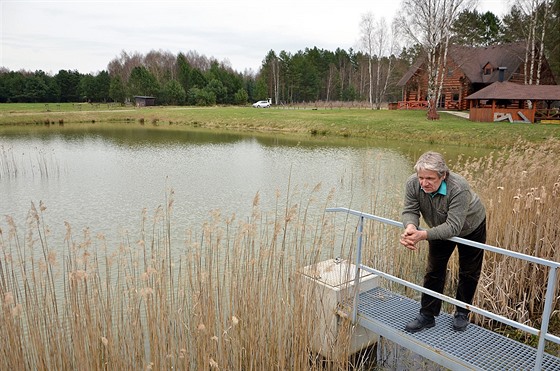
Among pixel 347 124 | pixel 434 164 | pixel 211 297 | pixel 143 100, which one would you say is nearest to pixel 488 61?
pixel 347 124

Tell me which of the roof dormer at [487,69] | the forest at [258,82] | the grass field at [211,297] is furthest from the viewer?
the forest at [258,82]

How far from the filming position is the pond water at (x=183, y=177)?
30.3 feet

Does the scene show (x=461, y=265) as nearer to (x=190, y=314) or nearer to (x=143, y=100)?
(x=190, y=314)

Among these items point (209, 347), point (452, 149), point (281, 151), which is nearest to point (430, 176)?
point (209, 347)

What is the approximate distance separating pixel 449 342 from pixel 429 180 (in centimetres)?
131

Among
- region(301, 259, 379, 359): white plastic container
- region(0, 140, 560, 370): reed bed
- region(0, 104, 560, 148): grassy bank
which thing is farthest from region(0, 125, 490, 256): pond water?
region(0, 104, 560, 148): grassy bank

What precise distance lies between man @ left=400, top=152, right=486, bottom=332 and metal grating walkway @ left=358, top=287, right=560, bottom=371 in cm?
10

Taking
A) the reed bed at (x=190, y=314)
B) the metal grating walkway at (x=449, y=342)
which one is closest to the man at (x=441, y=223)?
the metal grating walkway at (x=449, y=342)

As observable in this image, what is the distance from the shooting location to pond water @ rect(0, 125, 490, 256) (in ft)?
30.3

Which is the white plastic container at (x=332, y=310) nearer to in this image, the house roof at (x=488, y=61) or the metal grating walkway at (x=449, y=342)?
the metal grating walkway at (x=449, y=342)

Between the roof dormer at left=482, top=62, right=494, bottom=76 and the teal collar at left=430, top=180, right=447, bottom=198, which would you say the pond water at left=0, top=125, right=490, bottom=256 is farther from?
the roof dormer at left=482, top=62, right=494, bottom=76

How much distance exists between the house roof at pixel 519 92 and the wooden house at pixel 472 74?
670cm

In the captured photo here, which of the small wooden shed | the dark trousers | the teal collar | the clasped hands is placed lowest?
the dark trousers

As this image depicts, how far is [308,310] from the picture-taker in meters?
3.40
